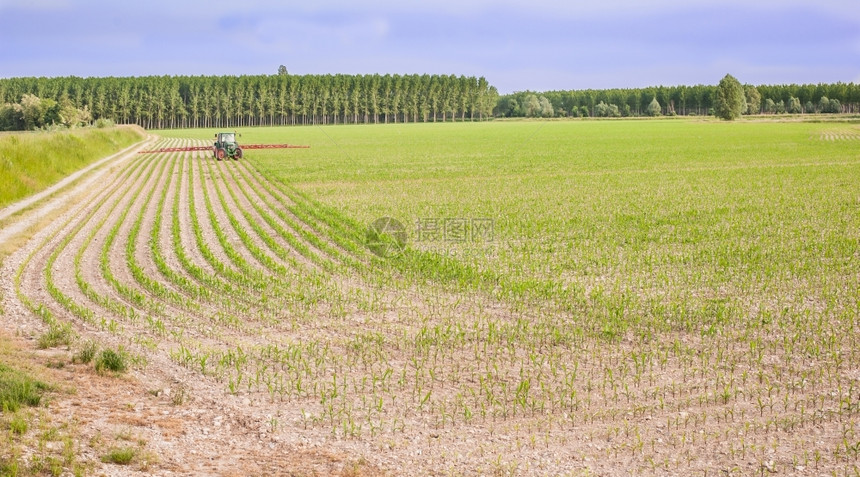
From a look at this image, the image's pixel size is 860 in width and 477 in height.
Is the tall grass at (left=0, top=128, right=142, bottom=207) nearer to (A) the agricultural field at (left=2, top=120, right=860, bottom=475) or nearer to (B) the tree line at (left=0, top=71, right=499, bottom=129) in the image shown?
(A) the agricultural field at (left=2, top=120, right=860, bottom=475)

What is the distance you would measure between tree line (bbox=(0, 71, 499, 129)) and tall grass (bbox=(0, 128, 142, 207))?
113702mm

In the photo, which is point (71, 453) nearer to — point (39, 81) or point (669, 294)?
point (669, 294)

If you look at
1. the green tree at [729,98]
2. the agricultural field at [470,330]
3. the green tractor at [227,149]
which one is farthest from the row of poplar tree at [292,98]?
the agricultural field at [470,330]

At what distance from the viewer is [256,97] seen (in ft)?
582

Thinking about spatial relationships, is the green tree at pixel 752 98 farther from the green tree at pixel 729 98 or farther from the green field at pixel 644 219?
the green field at pixel 644 219

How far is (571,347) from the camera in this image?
36.3ft

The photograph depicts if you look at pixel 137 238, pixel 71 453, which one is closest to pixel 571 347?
pixel 71 453

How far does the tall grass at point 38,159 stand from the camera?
1125 inches

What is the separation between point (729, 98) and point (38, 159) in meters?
144

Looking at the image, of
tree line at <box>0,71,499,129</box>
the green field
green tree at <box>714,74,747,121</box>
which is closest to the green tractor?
the green field

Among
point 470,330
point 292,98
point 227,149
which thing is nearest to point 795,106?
point 292,98

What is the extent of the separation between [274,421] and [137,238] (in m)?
13.5

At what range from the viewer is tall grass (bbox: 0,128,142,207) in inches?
1125

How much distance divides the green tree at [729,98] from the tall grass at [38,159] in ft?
431
